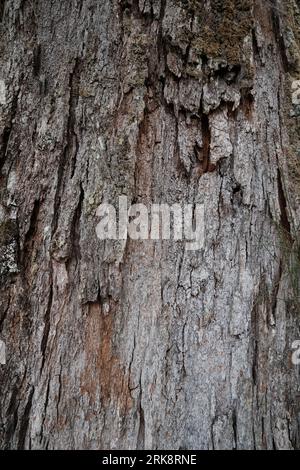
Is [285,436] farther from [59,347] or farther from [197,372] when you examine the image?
[59,347]

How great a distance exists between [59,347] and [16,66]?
1179mm

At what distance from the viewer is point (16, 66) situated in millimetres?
2137

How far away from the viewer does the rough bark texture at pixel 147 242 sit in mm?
1848

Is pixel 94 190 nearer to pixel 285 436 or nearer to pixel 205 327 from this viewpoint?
pixel 205 327

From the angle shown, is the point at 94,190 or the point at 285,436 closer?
the point at 285,436

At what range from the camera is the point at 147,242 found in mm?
1968

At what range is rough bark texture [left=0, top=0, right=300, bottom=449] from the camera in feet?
6.06
